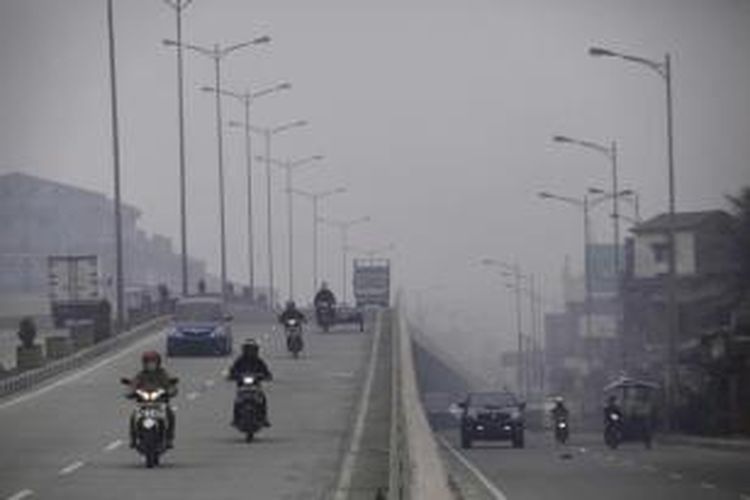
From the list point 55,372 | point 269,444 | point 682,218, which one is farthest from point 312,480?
point 682,218

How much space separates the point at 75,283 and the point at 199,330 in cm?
2415

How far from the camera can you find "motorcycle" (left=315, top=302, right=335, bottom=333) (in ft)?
286

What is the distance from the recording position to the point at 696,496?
3781 cm

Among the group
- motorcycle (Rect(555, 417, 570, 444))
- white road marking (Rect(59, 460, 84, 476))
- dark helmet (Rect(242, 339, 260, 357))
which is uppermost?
dark helmet (Rect(242, 339, 260, 357))

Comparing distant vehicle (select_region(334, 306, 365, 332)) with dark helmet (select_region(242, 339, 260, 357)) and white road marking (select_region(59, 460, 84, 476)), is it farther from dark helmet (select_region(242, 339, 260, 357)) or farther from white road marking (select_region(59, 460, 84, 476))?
white road marking (select_region(59, 460, 84, 476))

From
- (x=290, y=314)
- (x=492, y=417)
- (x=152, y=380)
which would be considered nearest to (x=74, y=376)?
(x=290, y=314)

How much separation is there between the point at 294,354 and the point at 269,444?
32227 mm

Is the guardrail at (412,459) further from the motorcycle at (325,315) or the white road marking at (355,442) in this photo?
the motorcycle at (325,315)

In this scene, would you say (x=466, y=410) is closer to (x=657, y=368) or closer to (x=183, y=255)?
(x=183, y=255)

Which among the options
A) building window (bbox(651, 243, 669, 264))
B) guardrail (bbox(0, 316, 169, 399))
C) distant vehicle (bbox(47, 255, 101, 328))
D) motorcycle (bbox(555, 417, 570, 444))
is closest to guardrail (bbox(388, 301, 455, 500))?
guardrail (bbox(0, 316, 169, 399))

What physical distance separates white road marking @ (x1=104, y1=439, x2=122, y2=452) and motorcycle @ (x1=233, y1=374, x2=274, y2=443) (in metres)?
1.88

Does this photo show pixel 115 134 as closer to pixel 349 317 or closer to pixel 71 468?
pixel 349 317

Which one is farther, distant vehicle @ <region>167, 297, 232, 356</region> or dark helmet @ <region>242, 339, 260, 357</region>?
distant vehicle @ <region>167, 297, 232, 356</region>

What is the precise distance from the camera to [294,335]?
68.4 metres
